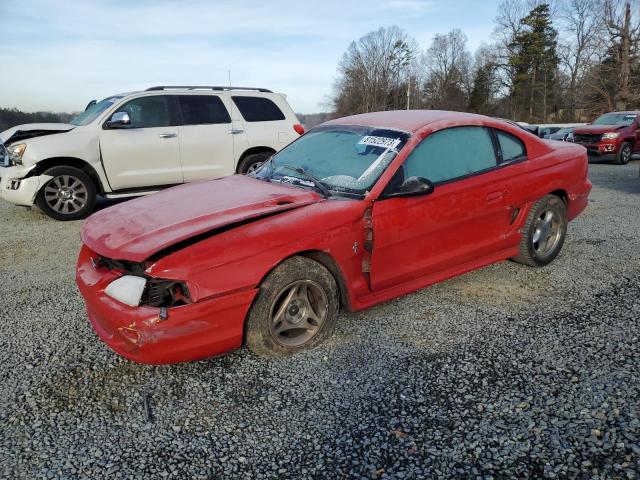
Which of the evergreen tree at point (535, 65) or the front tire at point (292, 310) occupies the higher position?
the evergreen tree at point (535, 65)

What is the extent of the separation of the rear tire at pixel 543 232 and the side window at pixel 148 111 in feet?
18.2

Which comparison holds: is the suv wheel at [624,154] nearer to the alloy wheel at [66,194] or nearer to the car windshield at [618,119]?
the car windshield at [618,119]

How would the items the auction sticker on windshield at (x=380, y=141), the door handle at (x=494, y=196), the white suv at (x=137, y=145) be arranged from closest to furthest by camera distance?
the auction sticker on windshield at (x=380, y=141) → the door handle at (x=494, y=196) → the white suv at (x=137, y=145)

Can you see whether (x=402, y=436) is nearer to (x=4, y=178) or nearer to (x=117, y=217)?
(x=117, y=217)

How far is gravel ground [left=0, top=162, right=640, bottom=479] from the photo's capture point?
2123 mm

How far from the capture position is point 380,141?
11.5 feet

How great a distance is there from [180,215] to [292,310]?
3.02 feet

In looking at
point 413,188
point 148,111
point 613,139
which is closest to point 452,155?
point 413,188

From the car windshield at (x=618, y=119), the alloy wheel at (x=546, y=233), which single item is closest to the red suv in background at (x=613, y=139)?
the car windshield at (x=618, y=119)

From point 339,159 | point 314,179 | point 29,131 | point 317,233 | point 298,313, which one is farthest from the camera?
point 29,131

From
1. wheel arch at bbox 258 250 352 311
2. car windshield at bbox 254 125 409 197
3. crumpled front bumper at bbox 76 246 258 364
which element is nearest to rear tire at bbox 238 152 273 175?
car windshield at bbox 254 125 409 197

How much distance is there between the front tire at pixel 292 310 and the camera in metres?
2.76

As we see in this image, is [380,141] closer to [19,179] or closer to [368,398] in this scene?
[368,398]

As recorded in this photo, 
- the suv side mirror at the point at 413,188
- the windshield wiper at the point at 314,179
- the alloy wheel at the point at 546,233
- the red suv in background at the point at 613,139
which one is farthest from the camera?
the red suv in background at the point at 613,139
